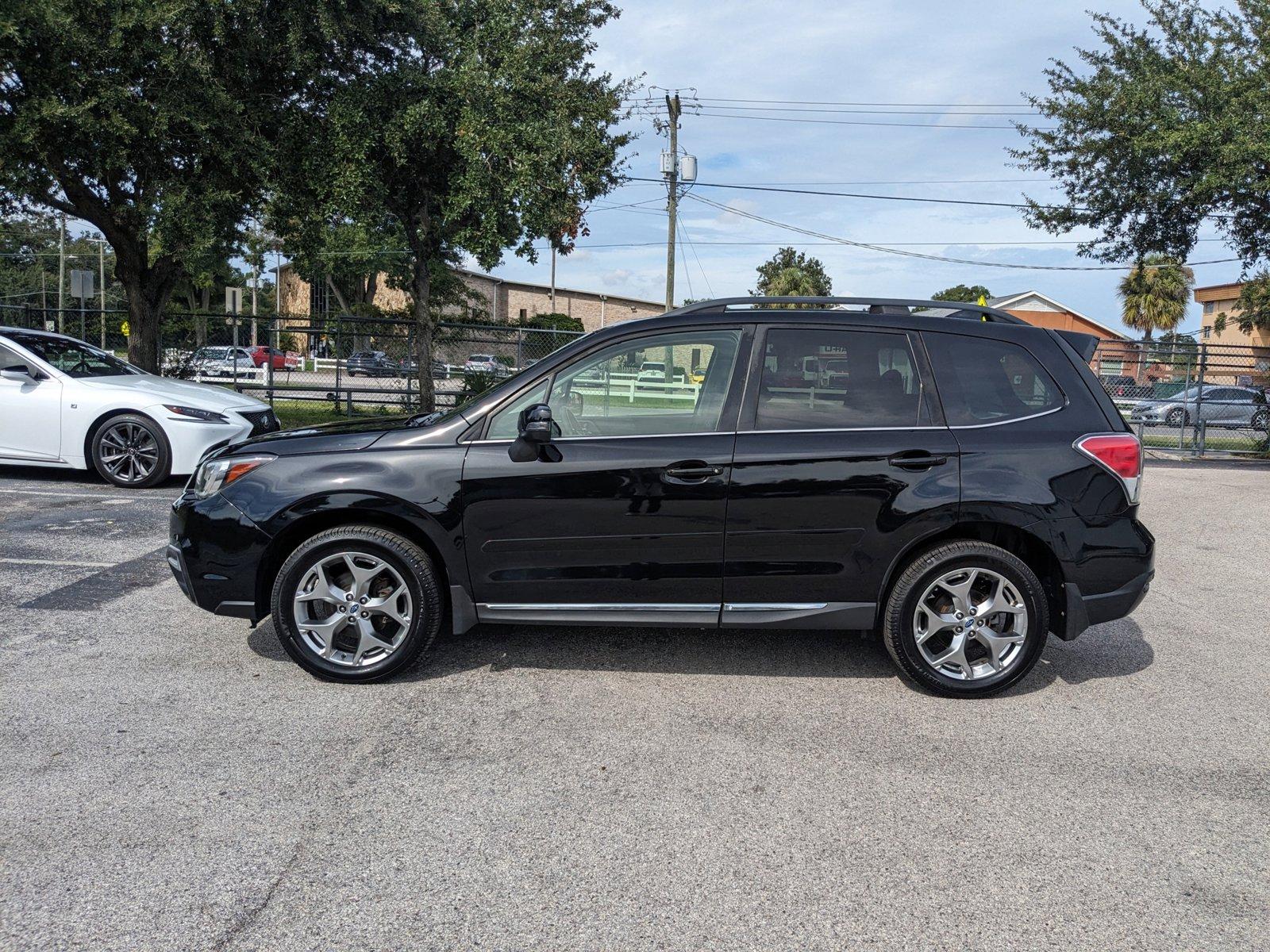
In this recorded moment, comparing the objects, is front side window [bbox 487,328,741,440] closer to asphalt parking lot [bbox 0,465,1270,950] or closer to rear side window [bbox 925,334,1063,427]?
rear side window [bbox 925,334,1063,427]

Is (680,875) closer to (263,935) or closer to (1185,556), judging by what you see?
(263,935)

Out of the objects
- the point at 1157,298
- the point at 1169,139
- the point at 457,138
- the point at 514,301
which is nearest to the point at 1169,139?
the point at 1169,139

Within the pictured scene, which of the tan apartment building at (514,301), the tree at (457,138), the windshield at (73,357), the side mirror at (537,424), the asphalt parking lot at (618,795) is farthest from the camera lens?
the tan apartment building at (514,301)

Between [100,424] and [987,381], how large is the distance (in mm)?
8574

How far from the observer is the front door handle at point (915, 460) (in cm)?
450

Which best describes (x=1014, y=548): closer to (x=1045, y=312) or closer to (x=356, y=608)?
(x=356, y=608)

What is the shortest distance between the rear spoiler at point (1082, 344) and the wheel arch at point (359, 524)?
3.19 metres

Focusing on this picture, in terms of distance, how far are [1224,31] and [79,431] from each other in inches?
719

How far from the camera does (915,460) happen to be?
4.51 metres

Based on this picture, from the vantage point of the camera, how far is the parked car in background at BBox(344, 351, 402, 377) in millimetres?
17703

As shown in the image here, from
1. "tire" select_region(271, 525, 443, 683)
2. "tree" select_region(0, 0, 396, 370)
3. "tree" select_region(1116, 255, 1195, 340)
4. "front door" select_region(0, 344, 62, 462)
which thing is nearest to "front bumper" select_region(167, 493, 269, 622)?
"tire" select_region(271, 525, 443, 683)

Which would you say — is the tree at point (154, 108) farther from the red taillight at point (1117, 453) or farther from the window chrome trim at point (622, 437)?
the red taillight at point (1117, 453)

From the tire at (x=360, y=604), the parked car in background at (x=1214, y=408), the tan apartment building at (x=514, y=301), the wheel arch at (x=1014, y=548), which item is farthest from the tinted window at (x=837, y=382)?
the tan apartment building at (x=514, y=301)

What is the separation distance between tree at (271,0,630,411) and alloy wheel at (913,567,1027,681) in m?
12.3
